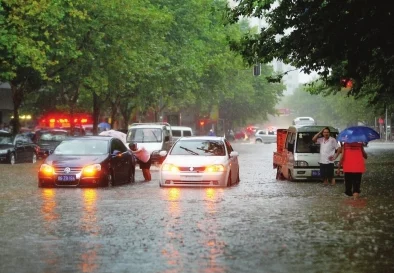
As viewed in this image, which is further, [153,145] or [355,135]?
[153,145]

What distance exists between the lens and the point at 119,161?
25.6m

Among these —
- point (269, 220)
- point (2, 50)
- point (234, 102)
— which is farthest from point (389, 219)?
point (234, 102)

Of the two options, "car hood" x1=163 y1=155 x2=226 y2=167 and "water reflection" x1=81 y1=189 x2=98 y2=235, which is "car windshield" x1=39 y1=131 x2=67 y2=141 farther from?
"water reflection" x1=81 y1=189 x2=98 y2=235

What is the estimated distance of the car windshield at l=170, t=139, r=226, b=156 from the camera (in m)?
24.5

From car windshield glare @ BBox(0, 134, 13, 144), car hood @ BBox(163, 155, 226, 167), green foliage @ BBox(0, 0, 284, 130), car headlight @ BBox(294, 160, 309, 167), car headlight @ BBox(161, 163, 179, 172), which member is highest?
green foliage @ BBox(0, 0, 284, 130)

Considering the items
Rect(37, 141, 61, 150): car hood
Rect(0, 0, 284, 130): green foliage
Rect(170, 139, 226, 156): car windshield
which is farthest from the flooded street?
Rect(37, 141, 61, 150): car hood

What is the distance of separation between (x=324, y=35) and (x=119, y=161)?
7.12 metres

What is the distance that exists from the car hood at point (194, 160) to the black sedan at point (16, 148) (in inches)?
737

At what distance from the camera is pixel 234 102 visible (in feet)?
336

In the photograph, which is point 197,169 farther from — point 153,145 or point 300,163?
point 153,145

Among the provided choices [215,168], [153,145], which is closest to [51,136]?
[153,145]

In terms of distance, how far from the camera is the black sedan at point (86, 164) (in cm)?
2352

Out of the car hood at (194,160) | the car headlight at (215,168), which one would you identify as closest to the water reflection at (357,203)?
the car headlight at (215,168)

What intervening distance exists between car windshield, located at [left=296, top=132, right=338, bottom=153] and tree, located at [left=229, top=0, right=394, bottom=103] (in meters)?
2.34
